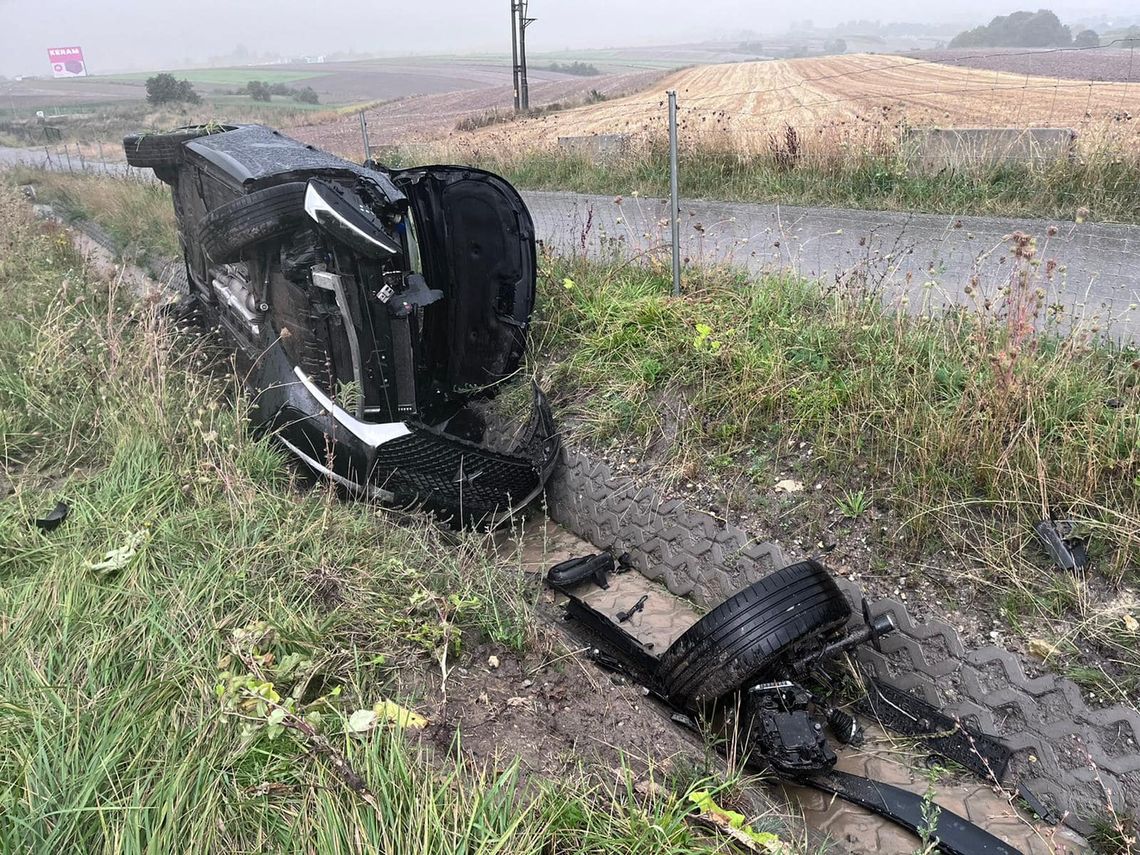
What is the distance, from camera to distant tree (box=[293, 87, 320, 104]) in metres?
50.2

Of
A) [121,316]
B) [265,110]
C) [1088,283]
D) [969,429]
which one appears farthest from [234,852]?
[265,110]

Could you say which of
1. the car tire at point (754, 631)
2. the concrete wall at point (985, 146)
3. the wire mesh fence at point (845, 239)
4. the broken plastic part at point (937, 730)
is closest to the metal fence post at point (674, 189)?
the wire mesh fence at point (845, 239)

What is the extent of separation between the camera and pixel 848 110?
16.6 meters

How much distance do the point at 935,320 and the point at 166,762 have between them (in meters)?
4.62

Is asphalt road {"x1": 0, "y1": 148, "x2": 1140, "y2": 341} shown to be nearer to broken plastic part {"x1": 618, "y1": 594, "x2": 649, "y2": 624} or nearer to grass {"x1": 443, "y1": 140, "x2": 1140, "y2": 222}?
grass {"x1": 443, "y1": 140, "x2": 1140, "y2": 222}

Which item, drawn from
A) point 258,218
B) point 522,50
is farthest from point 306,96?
point 258,218

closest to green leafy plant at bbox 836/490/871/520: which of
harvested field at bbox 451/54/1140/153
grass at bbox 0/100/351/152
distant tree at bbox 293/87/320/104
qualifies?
harvested field at bbox 451/54/1140/153

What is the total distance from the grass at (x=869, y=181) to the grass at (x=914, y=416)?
10.1 ft

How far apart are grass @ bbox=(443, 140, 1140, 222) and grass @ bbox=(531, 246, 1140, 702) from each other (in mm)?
3079

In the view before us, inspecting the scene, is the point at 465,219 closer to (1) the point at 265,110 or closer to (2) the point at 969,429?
(2) the point at 969,429

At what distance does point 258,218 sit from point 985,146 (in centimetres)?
772

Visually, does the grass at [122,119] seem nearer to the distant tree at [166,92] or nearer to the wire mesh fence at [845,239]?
the distant tree at [166,92]

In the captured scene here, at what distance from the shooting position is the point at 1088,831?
111 inches

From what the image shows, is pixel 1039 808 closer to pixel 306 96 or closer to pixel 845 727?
pixel 845 727
